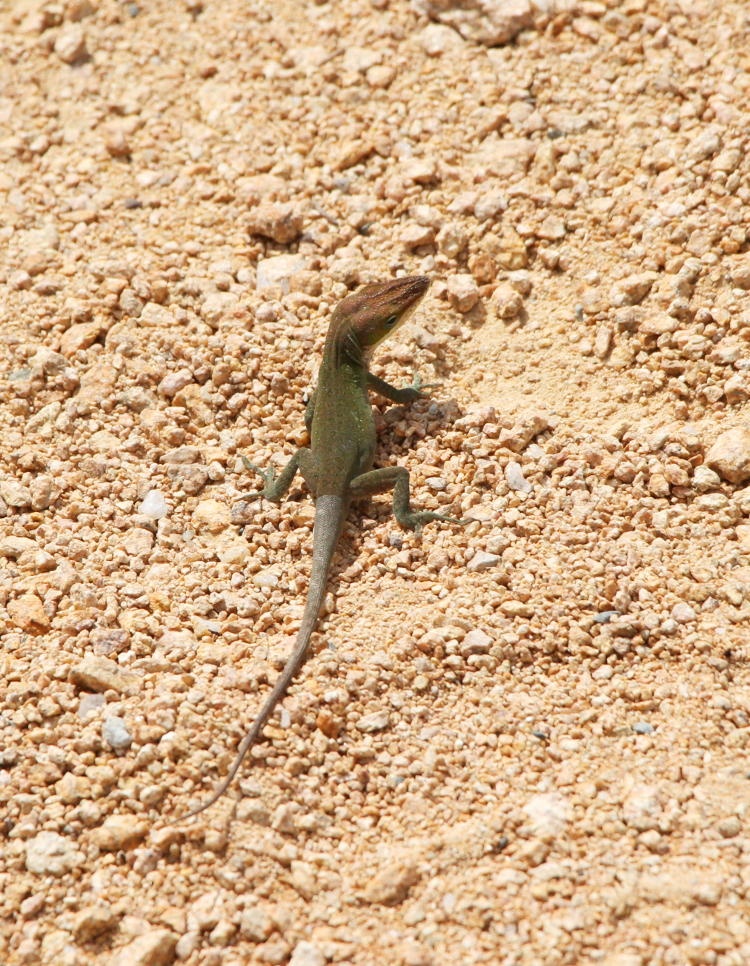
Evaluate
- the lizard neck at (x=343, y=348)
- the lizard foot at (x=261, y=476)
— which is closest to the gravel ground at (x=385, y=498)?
the lizard foot at (x=261, y=476)

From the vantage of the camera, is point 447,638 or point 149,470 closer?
point 447,638

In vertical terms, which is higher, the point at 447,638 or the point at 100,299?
the point at 100,299

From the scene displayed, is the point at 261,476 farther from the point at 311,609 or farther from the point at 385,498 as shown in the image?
the point at 311,609

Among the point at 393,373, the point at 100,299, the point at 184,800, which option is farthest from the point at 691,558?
the point at 100,299

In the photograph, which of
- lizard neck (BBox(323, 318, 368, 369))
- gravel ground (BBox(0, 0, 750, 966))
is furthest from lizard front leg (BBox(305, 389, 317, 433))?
lizard neck (BBox(323, 318, 368, 369))

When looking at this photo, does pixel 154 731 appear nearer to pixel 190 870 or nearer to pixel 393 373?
pixel 190 870

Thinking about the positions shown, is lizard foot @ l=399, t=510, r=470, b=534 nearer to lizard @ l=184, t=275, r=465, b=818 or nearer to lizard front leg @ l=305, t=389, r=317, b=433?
lizard @ l=184, t=275, r=465, b=818

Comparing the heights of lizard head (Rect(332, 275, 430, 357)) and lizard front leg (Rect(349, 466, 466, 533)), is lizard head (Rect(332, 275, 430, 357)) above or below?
above
